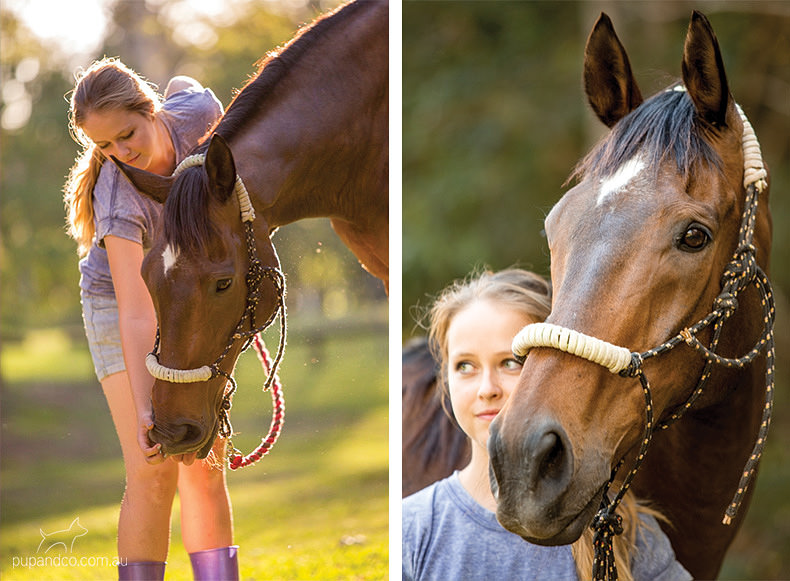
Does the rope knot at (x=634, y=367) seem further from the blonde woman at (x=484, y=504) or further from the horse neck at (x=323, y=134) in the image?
the horse neck at (x=323, y=134)

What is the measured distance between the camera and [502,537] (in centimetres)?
140

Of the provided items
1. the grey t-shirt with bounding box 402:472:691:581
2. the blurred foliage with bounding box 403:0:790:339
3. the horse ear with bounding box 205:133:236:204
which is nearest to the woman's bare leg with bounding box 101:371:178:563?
the horse ear with bounding box 205:133:236:204

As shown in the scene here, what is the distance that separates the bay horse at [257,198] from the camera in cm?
133

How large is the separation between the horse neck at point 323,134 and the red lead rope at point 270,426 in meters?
0.26

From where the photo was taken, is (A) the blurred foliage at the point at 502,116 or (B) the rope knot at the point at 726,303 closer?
(B) the rope knot at the point at 726,303

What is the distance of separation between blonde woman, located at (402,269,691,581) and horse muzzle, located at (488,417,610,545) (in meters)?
0.35

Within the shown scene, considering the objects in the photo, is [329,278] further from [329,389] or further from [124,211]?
[124,211]

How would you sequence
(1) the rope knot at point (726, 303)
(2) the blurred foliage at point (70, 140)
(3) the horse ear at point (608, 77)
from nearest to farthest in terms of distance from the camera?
(1) the rope knot at point (726, 303)
(3) the horse ear at point (608, 77)
(2) the blurred foliage at point (70, 140)

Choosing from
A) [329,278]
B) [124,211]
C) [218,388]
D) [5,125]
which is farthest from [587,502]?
[5,125]

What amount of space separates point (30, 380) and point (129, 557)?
1.54ft

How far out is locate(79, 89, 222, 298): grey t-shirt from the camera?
1.41 m

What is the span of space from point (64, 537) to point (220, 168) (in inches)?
34.5

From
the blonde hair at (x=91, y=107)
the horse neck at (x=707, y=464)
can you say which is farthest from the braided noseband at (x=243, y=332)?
the horse neck at (x=707, y=464)

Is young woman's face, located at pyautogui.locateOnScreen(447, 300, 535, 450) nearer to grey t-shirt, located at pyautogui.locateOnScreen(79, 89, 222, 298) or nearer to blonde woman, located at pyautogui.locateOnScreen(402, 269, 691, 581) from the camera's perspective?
blonde woman, located at pyautogui.locateOnScreen(402, 269, 691, 581)
